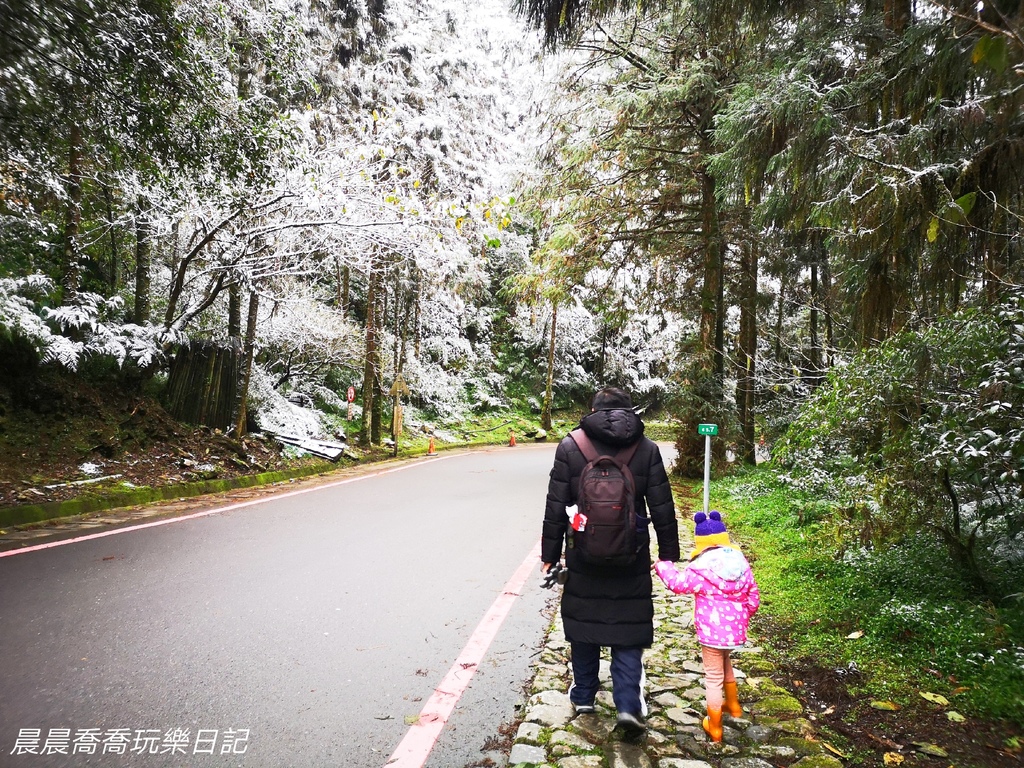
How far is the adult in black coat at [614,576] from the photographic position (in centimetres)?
319

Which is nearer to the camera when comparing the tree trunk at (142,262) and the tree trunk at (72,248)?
the tree trunk at (72,248)

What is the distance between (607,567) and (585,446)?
2.19 feet

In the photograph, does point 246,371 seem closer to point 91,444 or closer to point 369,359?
point 91,444

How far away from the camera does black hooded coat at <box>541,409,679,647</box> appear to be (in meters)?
3.21

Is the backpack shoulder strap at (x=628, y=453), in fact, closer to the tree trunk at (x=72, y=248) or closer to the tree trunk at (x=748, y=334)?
the tree trunk at (x=72, y=248)

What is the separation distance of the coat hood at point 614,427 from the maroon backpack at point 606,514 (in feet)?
0.36

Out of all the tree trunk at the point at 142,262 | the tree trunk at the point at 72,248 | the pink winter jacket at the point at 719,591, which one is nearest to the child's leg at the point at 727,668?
the pink winter jacket at the point at 719,591

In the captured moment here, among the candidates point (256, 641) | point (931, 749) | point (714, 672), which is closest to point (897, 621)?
point (931, 749)

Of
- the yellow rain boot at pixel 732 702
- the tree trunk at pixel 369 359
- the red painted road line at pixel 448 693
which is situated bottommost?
the red painted road line at pixel 448 693

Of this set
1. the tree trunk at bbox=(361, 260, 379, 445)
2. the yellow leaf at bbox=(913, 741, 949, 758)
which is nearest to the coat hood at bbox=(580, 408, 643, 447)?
the yellow leaf at bbox=(913, 741, 949, 758)

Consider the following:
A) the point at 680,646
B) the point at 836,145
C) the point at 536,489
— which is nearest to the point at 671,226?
the point at 536,489

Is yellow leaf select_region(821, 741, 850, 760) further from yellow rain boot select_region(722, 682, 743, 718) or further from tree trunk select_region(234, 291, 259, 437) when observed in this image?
tree trunk select_region(234, 291, 259, 437)

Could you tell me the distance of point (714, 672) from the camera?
3221mm

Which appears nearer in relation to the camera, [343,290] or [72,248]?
[72,248]
